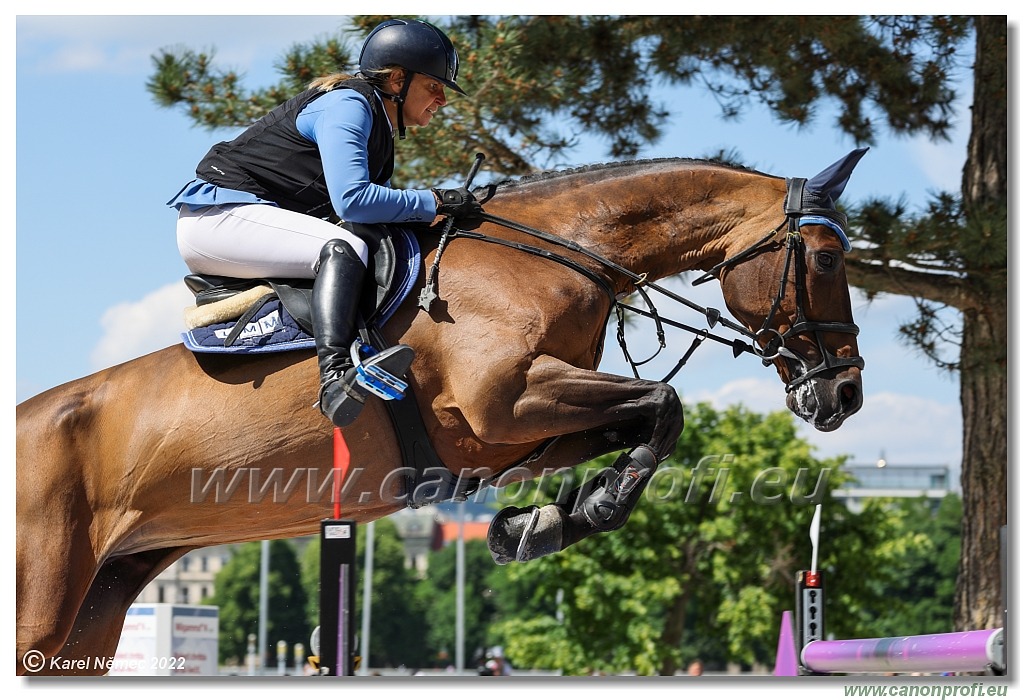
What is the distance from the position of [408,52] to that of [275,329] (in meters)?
1.12

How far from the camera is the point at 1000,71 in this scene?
7996mm

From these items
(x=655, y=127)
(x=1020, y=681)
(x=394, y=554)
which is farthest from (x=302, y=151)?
(x=394, y=554)

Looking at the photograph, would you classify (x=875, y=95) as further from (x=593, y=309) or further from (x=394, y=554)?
(x=394, y=554)

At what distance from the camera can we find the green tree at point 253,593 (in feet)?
147

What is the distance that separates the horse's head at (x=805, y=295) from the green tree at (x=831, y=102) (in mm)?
3776

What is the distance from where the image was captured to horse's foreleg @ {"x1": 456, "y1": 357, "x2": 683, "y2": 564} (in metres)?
3.80

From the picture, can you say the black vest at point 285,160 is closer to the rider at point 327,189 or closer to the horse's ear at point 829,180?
the rider at point 327,189

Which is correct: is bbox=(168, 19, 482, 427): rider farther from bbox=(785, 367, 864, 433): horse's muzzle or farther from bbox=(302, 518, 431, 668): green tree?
bbox=(302, 518, 431, 668): green tree

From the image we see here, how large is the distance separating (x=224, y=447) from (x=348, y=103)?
1286mm

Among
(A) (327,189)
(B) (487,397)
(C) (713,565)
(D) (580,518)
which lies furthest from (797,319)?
(C) (713,565)

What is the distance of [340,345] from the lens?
3676 mm

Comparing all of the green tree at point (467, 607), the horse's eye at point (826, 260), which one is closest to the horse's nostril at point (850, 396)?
the horse's eye at point (826, 260)

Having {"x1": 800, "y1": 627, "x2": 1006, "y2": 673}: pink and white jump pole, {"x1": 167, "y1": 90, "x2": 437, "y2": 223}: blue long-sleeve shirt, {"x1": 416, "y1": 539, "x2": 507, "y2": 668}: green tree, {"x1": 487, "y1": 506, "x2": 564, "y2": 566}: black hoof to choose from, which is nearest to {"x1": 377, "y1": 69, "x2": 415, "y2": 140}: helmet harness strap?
{"x1": 167, "y1": 90, "x2": 437, "y2": 223}: blue long-sleeve shirt

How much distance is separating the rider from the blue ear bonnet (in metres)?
1.22
